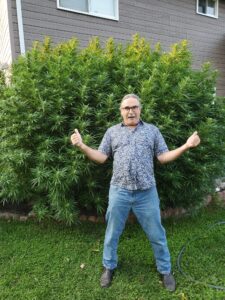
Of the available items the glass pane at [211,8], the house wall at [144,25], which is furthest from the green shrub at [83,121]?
the glass pane at [211,8]

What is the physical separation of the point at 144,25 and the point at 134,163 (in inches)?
261

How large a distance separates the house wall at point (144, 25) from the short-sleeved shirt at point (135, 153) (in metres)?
4.61

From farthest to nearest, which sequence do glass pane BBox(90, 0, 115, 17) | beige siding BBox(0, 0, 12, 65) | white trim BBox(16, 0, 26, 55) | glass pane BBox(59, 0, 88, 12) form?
glass pane BBox(90, 0, 115, 17), glass pane BBox(59, 0, 88, 12), beige siding BBox(0, 0, 12, 65), white trim BBox(16, 0, 26, 55)

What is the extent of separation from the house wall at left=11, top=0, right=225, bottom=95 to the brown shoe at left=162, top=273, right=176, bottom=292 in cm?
537

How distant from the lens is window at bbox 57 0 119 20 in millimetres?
6715

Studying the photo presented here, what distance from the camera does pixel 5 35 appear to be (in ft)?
21.0

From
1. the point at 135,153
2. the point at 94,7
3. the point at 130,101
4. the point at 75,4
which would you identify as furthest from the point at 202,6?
the point at 135,153

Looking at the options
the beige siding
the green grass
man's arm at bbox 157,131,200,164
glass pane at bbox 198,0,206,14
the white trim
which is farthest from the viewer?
glass pane at bbox 198,0,206,14

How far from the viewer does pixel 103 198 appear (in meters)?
3.47

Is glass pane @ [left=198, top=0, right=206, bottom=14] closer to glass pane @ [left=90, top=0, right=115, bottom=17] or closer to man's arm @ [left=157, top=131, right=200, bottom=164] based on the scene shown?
glass pane @ [left=90, top=0, right=115, bottom=17]

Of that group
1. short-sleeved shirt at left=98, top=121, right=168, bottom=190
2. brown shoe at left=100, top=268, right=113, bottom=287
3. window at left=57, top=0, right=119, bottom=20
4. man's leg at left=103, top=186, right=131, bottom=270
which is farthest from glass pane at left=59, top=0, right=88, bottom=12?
brown shoe at left=100, top=268, right=113, bottom=287

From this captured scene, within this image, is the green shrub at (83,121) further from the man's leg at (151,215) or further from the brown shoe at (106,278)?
the man's leg at (151,215)

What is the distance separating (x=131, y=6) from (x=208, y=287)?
7217 millimetres

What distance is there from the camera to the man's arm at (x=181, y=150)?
2.38 metres
